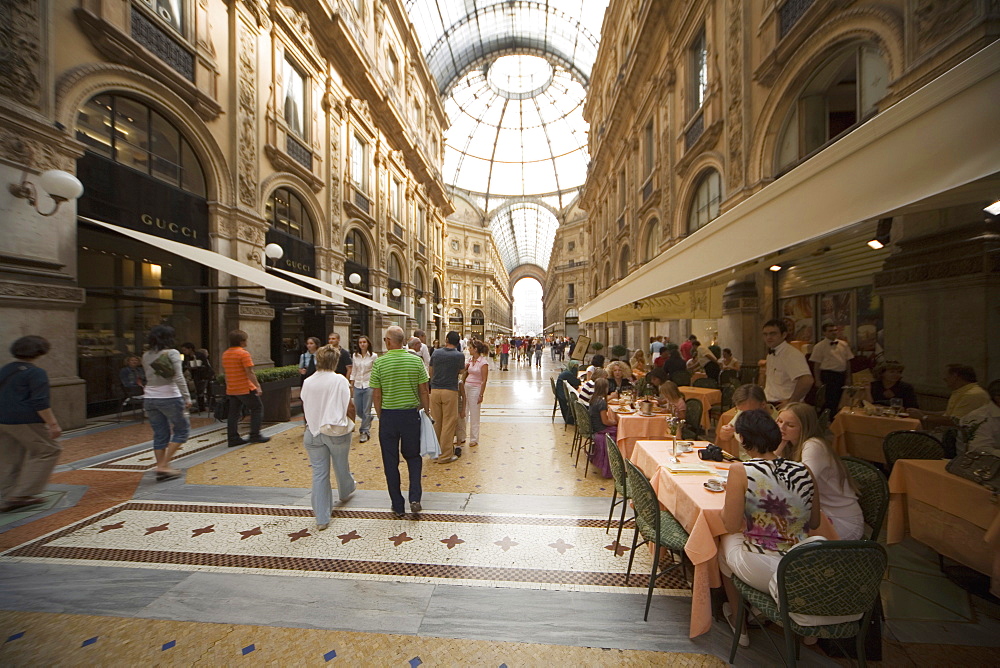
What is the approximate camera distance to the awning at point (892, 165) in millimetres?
1720

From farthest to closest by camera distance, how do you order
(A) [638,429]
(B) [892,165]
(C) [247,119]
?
(C) [247,119] → (A) [638,429] → (B) [892,165]

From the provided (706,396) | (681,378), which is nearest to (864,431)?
(706,396)

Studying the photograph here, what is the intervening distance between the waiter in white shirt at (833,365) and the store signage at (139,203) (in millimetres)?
12133

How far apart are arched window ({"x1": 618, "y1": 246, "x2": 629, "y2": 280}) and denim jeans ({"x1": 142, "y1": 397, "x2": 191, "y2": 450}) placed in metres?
17.7

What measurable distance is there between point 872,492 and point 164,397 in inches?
262

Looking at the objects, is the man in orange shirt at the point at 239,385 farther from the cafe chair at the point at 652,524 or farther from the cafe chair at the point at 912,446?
the cafe chair at the point at 912,446

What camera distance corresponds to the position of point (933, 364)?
5.25 meters

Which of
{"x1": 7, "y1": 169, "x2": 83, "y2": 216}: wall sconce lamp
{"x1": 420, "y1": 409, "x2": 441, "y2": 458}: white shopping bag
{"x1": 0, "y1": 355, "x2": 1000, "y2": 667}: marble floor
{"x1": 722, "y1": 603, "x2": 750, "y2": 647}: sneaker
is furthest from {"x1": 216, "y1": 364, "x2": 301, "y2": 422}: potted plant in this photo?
{"x1": 722, "y1": 603, "x2": 750, "y2": 647}: sneaker

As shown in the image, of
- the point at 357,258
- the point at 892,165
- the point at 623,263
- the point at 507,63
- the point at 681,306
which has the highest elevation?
the point at 507,63

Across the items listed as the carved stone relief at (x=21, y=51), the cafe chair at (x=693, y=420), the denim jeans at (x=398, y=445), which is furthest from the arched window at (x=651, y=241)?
the carved stone relief at (x=21, y=51)

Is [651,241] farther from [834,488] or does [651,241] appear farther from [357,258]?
[834,488]

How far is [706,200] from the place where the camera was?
35.1 feet

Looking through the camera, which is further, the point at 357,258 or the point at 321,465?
the point at 357,258

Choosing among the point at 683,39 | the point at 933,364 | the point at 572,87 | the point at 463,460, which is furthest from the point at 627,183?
the point at 572,87
